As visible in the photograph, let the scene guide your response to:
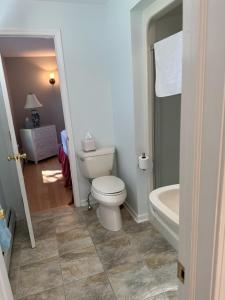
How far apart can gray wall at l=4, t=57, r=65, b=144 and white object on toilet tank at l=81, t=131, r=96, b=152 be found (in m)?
3.17

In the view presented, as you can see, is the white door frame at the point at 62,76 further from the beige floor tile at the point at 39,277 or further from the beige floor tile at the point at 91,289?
the beige floor tile at the point at 91,289

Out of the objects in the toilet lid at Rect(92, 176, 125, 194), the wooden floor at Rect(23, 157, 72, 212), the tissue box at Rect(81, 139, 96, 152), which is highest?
the tissue box at Rect(81, 139, 96, 152)

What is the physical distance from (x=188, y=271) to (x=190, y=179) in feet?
0.94

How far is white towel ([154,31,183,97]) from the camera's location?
155 centimetres

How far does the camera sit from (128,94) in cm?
207

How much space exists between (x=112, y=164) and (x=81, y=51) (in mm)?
1344

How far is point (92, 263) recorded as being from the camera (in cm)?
184

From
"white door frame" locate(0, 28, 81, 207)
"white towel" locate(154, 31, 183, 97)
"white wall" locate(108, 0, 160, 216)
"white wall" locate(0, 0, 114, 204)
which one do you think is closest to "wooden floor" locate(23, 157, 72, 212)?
"white door frame" locate(0, 28, 81, 207)

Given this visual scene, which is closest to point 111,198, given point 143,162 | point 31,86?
point 143,162

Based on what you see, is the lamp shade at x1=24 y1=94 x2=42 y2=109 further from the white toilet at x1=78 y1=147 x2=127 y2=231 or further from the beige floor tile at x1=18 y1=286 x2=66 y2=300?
the beige floor tile at x1=18 y1=286 x2=66 y2=300

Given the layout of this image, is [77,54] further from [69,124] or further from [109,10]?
[69,124]

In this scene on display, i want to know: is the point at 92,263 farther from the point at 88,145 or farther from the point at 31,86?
the point at 31,86

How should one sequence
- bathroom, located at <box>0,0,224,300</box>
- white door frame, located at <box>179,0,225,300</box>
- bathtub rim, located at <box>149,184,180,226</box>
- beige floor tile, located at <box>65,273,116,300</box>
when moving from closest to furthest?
white door frame, located at <box>179,0,225,300</box>
bathtub rim, located at <box>149,184,180,226</box>
beige floor tile, located at <box>65,273,116,300</box>
bathroom, located at <box>0,0,224,300</box>

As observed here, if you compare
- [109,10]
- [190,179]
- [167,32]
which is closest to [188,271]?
[190,179]
